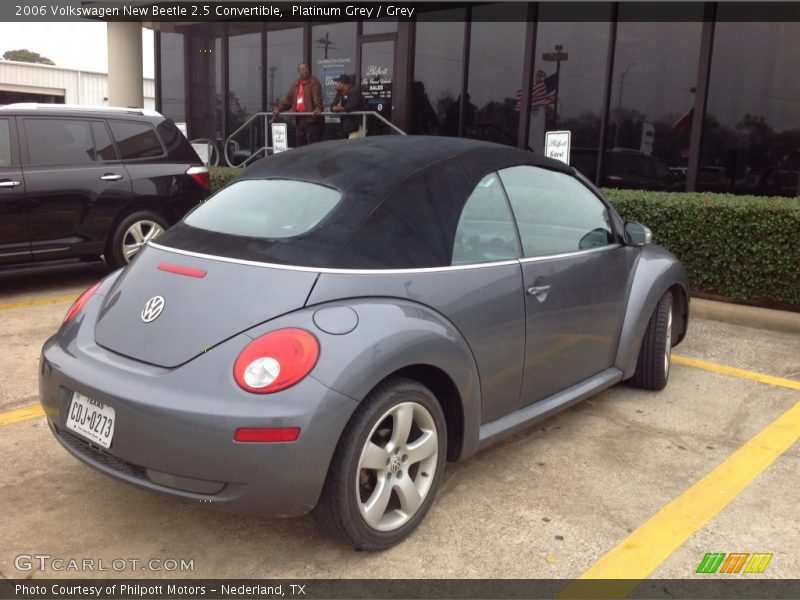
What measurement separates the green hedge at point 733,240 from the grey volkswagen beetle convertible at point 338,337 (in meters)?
3.36

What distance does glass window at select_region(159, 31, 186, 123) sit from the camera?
54.3 ft

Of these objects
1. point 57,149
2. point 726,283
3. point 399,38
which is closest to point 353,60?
point 399,38

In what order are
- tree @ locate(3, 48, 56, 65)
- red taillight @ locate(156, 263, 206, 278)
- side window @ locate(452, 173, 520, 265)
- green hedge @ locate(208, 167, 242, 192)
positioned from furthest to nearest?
tree @ locate(3, 48, 56, 65) → green hedge @ locate(208, 167, 242, 192) → side window @ locate(452, 173, 520, 265) → red taillight @ locate(156, 263, 206, 278)

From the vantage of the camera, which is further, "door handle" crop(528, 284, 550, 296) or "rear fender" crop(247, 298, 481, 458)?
"door handle" crop(528, 284, 550, 296)

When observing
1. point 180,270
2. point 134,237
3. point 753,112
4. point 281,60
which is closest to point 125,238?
point 134,237

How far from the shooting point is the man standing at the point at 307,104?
39.7 feet

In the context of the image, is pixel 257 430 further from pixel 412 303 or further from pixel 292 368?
pixel 412 303

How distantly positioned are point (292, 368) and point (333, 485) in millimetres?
432

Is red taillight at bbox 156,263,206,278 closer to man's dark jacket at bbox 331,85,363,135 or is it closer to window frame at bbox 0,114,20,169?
window frame at bbox 0,114,20,169

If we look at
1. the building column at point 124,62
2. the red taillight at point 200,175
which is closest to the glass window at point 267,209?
the red taillight at point 200,175

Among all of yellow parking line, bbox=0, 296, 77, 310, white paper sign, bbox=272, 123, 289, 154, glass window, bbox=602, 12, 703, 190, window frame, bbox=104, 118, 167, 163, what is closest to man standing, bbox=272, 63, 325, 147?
white paper sign, bbox=272, 123, 289, 154

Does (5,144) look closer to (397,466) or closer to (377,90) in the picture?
(397,466)

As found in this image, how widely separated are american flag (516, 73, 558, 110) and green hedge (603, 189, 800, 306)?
412cm

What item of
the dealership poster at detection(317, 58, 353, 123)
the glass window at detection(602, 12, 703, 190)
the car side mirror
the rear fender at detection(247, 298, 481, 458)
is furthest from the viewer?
the dealership poster at detection(317, 58, 353, 123)
